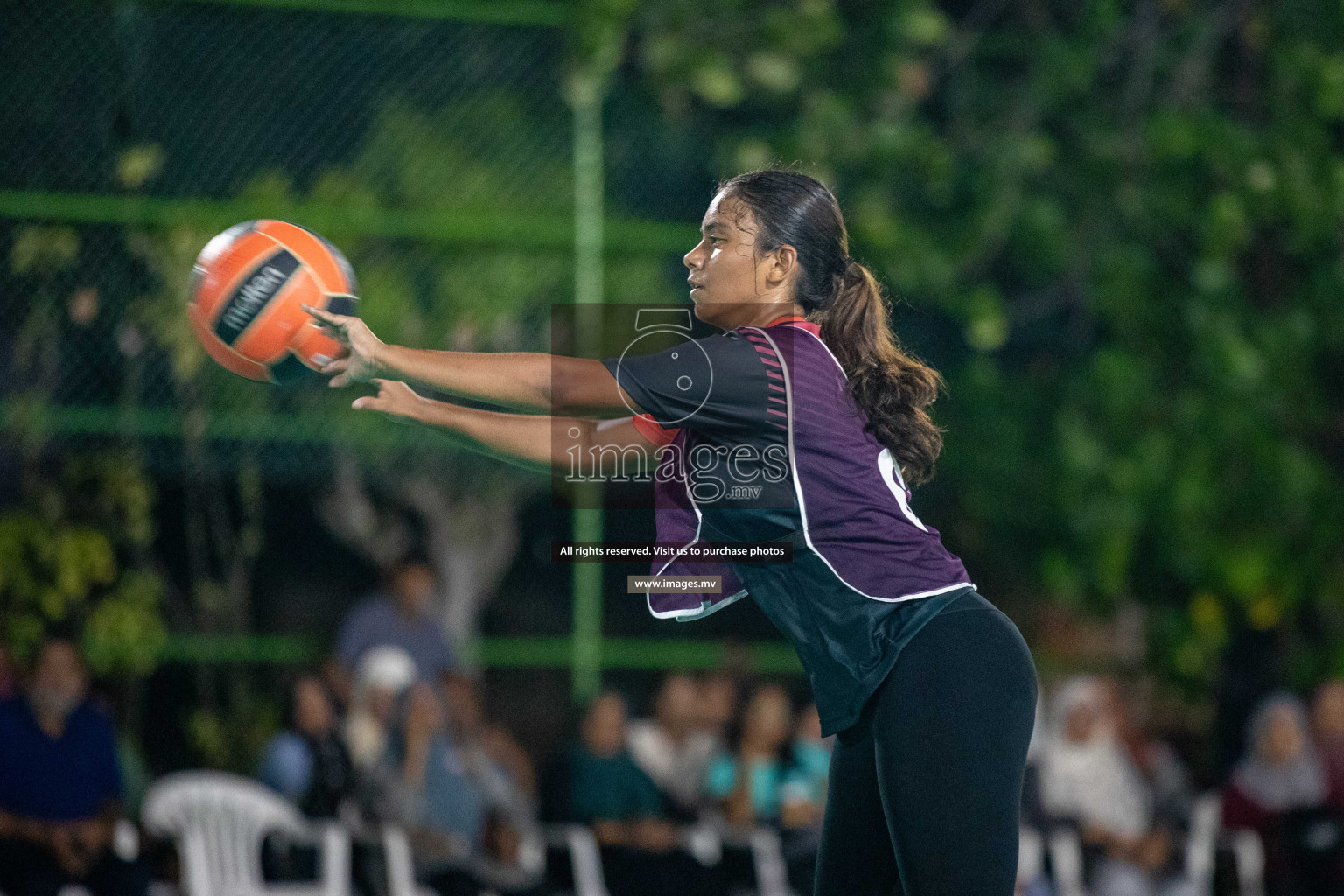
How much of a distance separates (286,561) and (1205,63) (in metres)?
5.73

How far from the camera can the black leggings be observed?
267cm

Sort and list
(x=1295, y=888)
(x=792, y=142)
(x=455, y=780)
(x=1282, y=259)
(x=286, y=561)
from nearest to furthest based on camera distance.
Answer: (x=455, y=780), (x=1295, y=888), (x=286, y=561), (x=792, y=142), (x=1282, y=259)

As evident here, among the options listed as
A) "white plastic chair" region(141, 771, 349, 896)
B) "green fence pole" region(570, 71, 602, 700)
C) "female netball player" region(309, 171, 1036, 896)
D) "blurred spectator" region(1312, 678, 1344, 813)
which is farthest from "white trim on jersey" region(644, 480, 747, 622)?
"blurred spectator" region(1312, 678, 1344, 813)

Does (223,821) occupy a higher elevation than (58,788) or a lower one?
lower

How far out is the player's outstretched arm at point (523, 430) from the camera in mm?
2764

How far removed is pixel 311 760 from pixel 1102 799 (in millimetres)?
3614

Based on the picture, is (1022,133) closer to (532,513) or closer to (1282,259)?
(1282,259)

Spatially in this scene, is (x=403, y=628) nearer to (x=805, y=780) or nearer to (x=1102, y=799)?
(x=805, y=780)

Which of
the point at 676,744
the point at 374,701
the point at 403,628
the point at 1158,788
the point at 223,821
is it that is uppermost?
the point at 403,628

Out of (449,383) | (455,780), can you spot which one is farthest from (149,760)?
(449,383)

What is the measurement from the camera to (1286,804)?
23.2ft

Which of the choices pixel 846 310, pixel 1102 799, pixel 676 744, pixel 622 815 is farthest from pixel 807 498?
pixel 1102 799

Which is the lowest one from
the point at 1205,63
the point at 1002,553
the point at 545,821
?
the point at 545,821

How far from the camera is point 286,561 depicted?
7277mm
